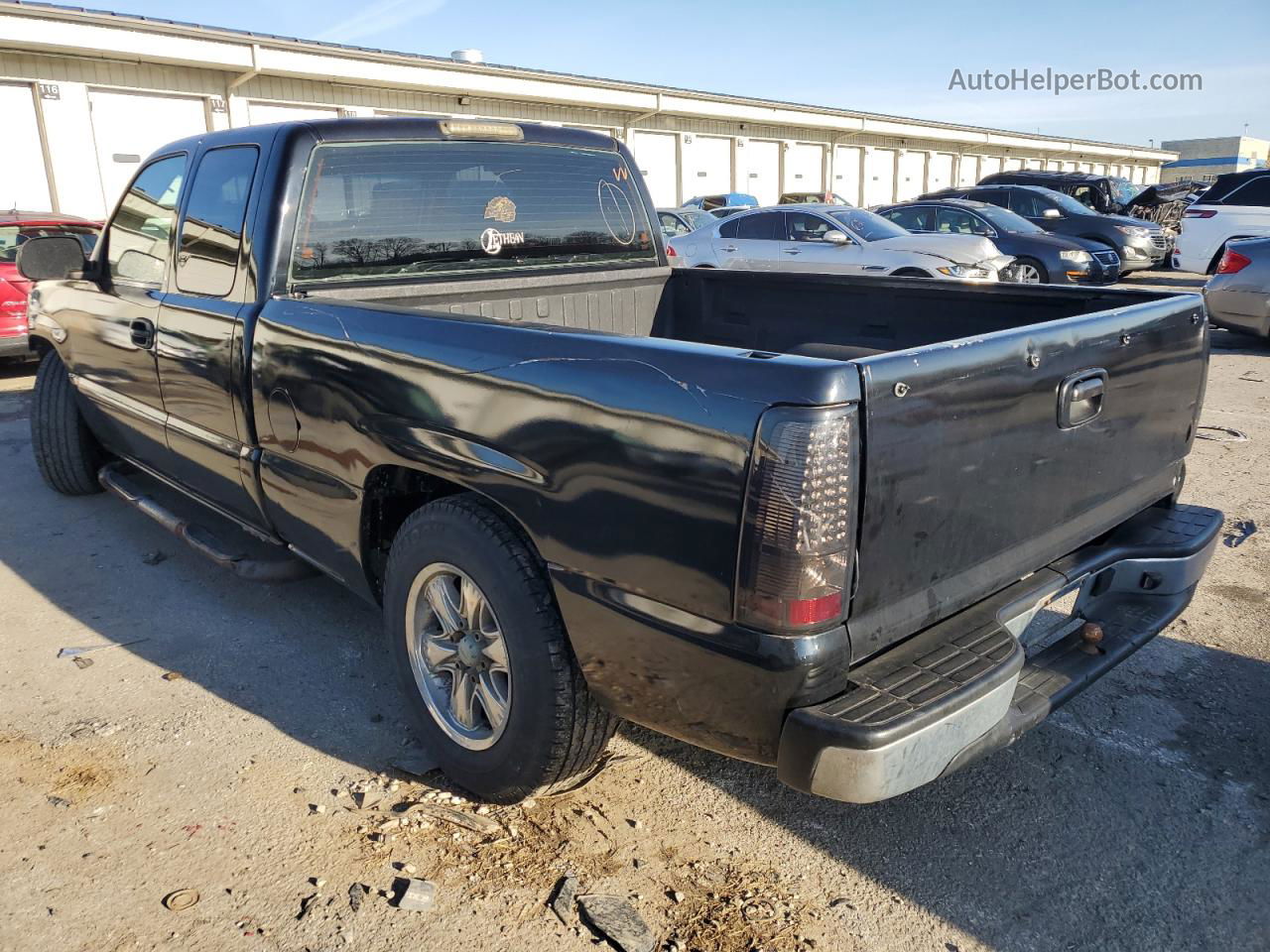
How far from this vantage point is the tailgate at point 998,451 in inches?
77.0

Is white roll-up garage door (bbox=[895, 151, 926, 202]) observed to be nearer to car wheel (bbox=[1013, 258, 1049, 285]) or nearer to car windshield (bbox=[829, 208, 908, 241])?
car wheel (bbox=[1013, 258, 1049, 285])

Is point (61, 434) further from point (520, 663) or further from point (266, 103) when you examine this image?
point (266, 103)

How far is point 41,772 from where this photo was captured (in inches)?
114

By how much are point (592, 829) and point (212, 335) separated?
7.25 feet

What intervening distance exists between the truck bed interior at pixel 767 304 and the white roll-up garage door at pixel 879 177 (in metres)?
34.8

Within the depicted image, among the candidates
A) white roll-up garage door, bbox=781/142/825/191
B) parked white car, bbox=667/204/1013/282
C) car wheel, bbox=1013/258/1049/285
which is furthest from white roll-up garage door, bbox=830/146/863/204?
parked white car, bbox=667/204/1013/282

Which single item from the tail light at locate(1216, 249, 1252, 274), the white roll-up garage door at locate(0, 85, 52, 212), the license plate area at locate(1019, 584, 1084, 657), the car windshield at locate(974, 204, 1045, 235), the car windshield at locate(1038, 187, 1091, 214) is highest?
Result: the white roll-up garage door at locate(0, 85, 52, 212)

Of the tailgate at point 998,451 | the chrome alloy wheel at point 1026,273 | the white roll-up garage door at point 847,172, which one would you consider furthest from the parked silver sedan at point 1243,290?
the white roll-up garage door at point 847,172

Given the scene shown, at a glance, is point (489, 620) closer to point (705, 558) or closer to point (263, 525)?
point (705, 558)

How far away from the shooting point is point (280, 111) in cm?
1958

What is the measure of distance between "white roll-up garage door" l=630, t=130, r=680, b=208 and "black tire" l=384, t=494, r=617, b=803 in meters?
25.8

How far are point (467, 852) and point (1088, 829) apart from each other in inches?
67.5

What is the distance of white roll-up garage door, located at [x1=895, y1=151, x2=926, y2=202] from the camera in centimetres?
3902

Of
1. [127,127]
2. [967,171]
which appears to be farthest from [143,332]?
[967,171]
